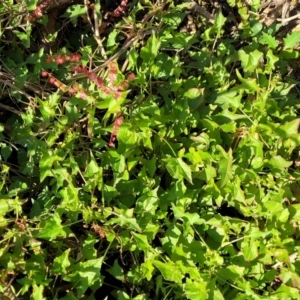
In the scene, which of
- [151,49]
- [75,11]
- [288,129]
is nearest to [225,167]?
[288,129]

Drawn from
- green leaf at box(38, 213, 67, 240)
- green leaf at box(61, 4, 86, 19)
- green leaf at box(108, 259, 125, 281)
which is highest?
green leaf at box(61, 4, 86, 19)

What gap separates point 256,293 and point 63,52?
1.10 metres

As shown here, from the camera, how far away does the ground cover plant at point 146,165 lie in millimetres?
1671

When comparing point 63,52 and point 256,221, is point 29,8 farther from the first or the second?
point 256,221

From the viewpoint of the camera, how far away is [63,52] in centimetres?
194

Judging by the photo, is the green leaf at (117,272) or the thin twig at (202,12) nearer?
the green leaf at (117,272)

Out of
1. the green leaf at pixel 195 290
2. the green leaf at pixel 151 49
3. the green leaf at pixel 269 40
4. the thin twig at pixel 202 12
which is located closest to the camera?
the green leaf at pixel 195 290

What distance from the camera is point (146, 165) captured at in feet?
5.80

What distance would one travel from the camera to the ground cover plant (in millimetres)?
1671

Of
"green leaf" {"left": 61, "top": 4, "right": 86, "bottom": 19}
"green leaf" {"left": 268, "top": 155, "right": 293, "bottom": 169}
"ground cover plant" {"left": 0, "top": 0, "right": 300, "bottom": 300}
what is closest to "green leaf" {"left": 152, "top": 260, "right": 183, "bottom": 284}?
"ground cover plant" {"left": 0, "top": 0, "right": 300, "bottom": 300}

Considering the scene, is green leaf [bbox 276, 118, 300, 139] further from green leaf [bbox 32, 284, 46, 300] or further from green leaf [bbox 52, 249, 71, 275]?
green leaf [bbox 32, 284, 46, 300]

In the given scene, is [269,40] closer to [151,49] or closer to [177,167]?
[151,49]

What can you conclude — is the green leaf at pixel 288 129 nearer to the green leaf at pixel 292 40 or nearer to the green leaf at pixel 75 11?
the green leaf at pixel 292 40

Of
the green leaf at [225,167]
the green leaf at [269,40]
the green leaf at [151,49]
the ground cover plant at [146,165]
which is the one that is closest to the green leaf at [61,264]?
the ground cover plant at [146,165]
